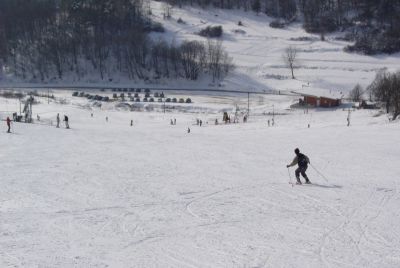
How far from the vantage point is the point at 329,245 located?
1258 cm

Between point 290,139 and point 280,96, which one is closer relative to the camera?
point 290,139

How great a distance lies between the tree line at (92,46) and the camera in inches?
3634

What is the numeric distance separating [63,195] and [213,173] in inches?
269

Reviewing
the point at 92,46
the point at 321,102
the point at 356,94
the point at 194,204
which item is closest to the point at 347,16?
the point at 356,94

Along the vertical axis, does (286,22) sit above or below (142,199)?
above

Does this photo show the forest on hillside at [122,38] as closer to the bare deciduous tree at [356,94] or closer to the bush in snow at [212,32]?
the bush in snow at [212,32]

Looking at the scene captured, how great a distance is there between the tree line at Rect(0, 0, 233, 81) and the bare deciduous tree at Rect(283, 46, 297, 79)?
1012 cm

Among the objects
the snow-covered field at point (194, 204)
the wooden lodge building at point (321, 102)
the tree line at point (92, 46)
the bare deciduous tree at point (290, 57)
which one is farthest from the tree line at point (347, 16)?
the snow-covered field at point (194, 204)

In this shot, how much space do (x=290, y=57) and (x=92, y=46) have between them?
3731 centimetres

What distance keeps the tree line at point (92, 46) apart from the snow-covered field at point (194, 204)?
6108 cm

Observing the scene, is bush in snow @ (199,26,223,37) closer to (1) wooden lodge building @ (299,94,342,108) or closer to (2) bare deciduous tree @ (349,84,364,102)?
(2) bare deciduous tree @ (349,84,364,102)

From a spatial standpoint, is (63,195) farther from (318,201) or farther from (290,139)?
(290,139)

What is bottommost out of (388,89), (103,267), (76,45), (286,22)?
(103,267)

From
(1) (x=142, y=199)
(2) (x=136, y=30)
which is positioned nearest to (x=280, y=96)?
(2) (x=136, y=30)
